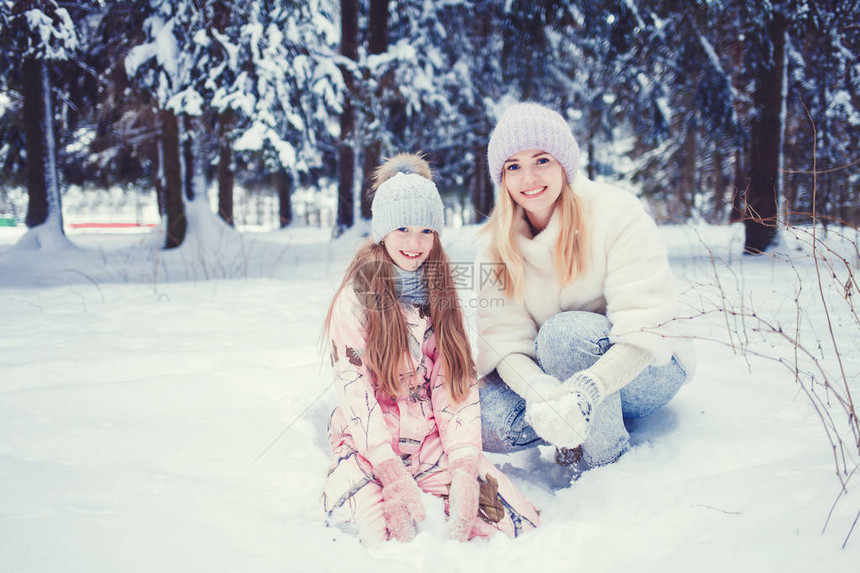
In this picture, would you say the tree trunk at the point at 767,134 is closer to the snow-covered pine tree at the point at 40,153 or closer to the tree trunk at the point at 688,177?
the tree trunk at the point at 688,177

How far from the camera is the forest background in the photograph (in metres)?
6.09

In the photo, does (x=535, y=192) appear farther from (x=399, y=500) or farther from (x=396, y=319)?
(x=399, y=500)

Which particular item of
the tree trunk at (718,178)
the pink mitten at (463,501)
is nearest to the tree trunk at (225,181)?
the pink mitten at (463,501)

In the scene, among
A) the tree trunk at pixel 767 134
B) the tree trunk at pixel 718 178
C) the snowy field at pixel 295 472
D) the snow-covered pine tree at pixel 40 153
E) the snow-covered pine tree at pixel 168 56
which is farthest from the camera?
the tree trunk at pixel 718 178

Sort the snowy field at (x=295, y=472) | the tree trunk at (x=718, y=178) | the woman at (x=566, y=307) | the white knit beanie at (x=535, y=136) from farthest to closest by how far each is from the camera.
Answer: the tree trunk at (x=718, y=178)
the white knit beanie at (x=535, y=136)
the woman at (x=566, y=307)
the snowy field at (x=295, y=472)

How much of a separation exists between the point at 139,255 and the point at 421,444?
847 centimetres

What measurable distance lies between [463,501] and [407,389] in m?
0.45

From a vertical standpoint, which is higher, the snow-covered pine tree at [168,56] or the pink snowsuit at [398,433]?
the snow-covered pine tree at [168,56]

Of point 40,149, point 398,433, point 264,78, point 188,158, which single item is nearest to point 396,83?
point 264,78

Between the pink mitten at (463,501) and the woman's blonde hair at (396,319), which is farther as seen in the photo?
the woman's blonde hair at (396,319)

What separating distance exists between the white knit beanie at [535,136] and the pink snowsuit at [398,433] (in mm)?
672

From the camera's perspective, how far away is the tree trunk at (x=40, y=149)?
26.1 ft

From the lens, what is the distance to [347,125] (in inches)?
Answer: 327

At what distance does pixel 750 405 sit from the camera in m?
1.93
